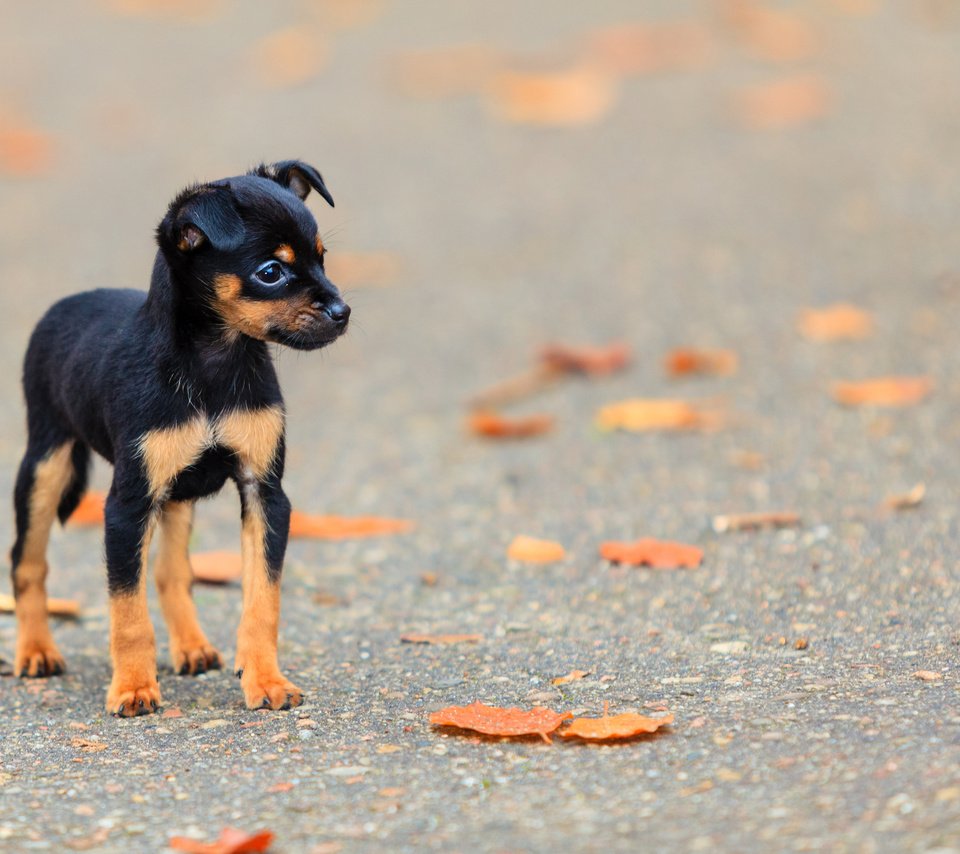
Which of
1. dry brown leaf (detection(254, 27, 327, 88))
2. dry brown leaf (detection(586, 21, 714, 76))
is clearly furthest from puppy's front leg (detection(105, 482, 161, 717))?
dry brown leaf (detection(254, 27, 327, 88))

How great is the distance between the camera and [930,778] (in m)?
3.67

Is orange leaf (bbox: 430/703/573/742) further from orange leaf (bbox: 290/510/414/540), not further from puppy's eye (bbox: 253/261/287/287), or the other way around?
orange leaf (bbox: 290/510/414/540)

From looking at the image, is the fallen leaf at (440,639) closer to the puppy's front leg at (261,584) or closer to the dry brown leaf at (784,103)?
the puppy's front leg at (261,584)

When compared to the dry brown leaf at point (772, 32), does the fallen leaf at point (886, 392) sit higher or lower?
lower

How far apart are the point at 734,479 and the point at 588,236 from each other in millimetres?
4282

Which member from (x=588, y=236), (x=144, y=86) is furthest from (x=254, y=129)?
(x=588, y=236)

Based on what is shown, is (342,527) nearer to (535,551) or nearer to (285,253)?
(535,551)

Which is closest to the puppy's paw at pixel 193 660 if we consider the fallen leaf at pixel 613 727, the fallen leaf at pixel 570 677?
the fallen leaf at pixel 570 677

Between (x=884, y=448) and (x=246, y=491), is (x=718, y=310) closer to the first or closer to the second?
(x=884, y=448)

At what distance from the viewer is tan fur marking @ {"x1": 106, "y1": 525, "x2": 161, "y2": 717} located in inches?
193

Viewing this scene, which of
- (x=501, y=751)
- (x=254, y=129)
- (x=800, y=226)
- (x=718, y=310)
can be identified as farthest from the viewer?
(x=254, y=129)

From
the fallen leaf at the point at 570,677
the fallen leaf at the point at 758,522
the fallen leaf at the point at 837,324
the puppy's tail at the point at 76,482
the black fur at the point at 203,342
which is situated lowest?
the fallen leaf at the point at 758,522

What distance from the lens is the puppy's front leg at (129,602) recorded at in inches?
192

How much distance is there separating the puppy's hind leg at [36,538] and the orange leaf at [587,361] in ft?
13.5
